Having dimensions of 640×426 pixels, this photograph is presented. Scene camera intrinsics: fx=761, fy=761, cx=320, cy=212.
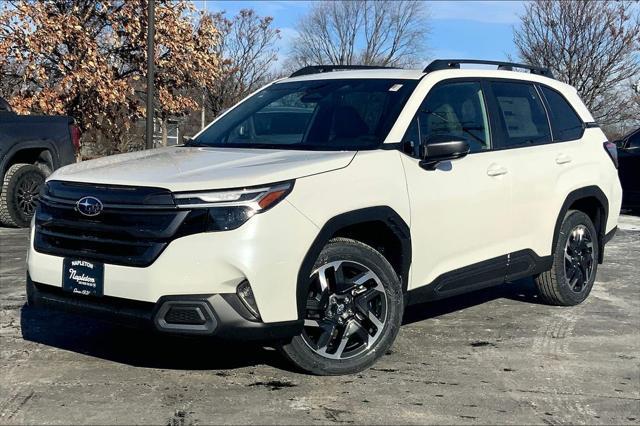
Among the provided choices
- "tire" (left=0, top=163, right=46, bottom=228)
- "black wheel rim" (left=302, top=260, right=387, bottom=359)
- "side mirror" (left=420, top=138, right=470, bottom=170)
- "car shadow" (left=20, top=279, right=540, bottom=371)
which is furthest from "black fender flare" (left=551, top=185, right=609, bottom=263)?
"tire" (left=0, top=163, right=46, bottom=228)

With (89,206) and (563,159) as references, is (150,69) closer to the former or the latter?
(563,159)

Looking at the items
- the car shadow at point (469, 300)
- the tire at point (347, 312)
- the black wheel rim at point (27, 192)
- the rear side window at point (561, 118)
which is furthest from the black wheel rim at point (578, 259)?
the black wheel rim at point (27, 192)

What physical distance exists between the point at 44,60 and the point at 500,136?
46.0 ft

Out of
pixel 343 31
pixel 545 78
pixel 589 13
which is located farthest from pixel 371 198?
pixel 343 31

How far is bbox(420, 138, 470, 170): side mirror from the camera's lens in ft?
14.8

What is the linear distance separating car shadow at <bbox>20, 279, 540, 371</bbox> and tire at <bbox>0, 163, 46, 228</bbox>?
452cm

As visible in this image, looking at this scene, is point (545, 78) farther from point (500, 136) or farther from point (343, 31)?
point (343, 31)

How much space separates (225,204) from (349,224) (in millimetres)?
752

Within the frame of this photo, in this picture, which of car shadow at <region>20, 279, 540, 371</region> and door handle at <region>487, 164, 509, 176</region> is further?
door handle at <region>487, 164, 509, 176</region>

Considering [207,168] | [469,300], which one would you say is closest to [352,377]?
[207,168]

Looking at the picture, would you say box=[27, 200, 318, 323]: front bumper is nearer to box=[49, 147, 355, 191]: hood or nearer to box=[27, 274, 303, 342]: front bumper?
box=[27, 274, 303, 342]: front bumper

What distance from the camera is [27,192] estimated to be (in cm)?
1003

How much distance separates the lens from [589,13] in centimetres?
2634

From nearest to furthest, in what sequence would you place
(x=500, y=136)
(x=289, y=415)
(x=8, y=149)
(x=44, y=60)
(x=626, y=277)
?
(x=289, y=415) < (x=500, y=136) < (x=626, y=277) < (x=8, y=149) < (x=44, y=60)
